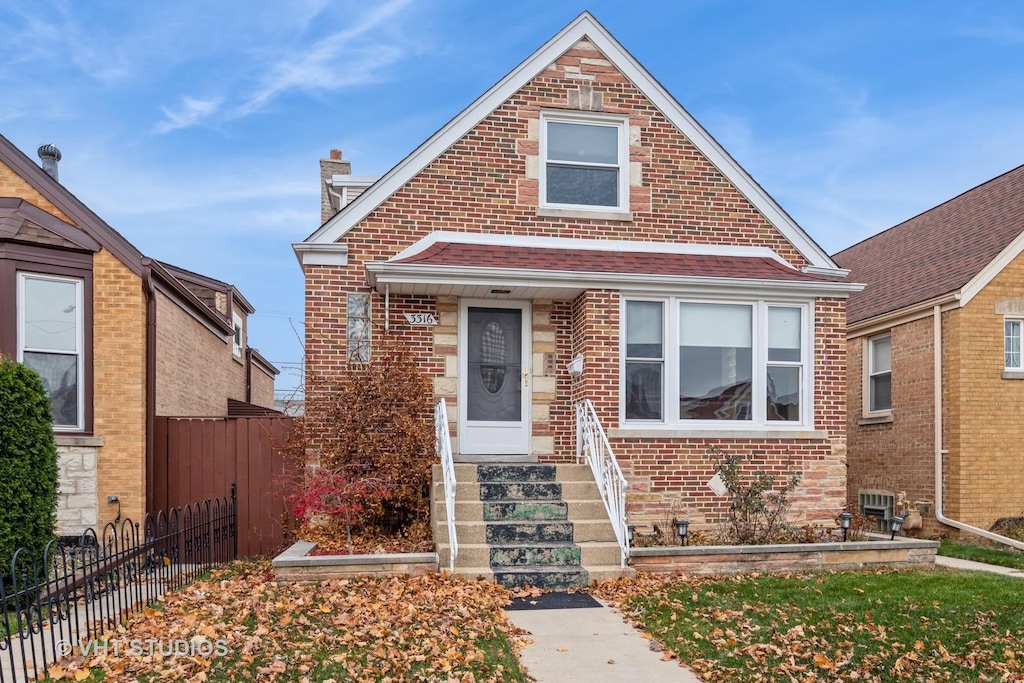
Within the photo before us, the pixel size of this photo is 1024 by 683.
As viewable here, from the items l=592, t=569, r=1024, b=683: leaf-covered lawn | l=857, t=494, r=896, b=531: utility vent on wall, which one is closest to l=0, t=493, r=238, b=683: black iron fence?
l=592, t=569, r=1024, b=683: leaf-covered lawn

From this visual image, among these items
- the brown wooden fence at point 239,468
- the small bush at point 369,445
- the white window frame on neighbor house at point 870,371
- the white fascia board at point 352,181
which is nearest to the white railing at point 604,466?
the small bush at point 369,445

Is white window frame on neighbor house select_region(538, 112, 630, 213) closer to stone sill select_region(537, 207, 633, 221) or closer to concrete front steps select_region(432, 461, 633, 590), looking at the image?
stone sill select_region(537, 207, 633, 221)

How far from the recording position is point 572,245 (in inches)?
460

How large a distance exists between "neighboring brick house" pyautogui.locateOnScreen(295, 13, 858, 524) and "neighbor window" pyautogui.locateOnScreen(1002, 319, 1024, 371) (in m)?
3.82

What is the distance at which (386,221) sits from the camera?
11375 mm

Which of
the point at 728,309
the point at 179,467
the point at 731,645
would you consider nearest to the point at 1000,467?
the point at 728,309

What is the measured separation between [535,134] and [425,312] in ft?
9.99

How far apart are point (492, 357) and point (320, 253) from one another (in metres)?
2.76

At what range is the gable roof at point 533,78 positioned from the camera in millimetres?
11258

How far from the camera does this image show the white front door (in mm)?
11430

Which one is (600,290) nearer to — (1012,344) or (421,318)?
(421,318)

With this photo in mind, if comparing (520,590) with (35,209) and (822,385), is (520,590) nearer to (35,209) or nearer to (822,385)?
(822,385)

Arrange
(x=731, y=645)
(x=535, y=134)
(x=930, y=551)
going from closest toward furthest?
(x=731, y=645) → (x=930, y=551) → (x=535, y=134)

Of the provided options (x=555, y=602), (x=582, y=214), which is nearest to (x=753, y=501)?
(x=555, y=602)
